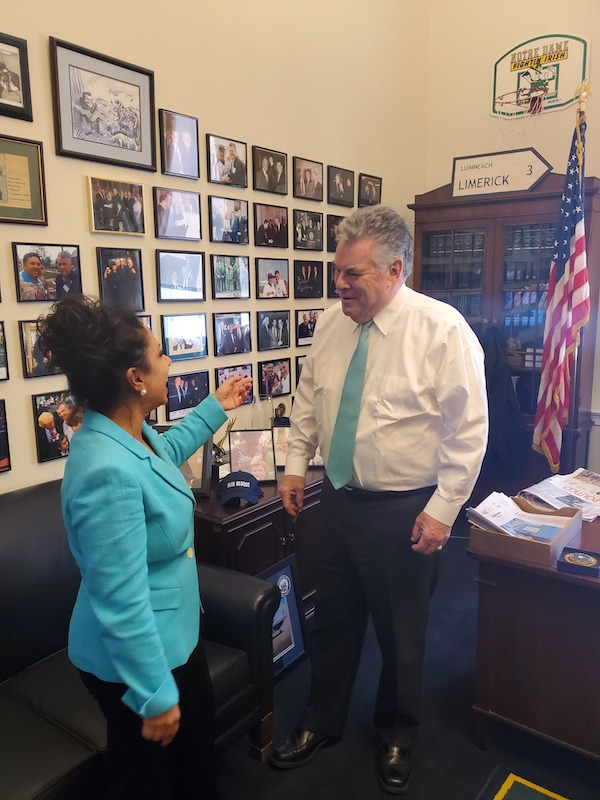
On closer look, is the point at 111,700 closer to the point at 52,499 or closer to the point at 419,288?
the point at 52,499

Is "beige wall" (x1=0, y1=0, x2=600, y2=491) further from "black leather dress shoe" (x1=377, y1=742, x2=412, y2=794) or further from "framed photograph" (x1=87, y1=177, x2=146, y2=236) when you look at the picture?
"black leather dress shoe" (x1=377, y1=742, x2=412, y2=794)

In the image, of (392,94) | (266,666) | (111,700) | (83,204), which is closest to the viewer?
(111,700)

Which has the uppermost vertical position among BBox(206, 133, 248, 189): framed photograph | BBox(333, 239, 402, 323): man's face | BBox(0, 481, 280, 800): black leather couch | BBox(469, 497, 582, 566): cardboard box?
BBox(206, 133, 248, 189): framed photograph

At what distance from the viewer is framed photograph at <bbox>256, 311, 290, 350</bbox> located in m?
3.00

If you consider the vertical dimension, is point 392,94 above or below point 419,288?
above

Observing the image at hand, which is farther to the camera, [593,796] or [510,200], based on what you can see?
[510,200]

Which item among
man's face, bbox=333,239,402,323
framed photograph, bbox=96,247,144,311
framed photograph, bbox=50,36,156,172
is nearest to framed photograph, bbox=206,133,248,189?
framed photograph, bbox=50,36,156,172

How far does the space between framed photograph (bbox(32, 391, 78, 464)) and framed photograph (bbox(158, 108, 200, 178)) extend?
1015mm

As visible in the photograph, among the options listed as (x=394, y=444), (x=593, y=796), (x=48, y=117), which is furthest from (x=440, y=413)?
(x=48, y=117)

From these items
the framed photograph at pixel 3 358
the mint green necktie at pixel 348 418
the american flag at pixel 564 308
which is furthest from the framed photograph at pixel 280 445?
the american flag at pixel 564 308

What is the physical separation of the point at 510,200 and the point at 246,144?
1.65 m

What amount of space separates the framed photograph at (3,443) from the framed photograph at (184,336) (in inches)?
27.8

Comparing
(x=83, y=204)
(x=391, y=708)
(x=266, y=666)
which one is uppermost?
(x=83, y=204)

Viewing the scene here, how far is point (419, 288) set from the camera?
156 inches
